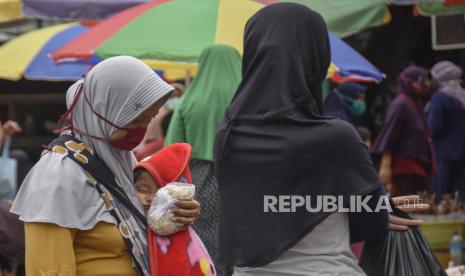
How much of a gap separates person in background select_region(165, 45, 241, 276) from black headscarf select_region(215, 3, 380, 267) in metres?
2.12

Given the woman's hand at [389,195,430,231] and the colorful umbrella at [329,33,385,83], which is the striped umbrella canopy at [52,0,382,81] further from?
the woman's hand at [389,195,430,231]

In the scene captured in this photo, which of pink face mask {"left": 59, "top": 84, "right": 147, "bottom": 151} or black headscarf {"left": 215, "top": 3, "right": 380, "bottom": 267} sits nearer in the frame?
black headscarf {"left": 215, "top": 3, "right": 380, "bottom": 267}

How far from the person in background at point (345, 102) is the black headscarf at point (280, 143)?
5.93 m

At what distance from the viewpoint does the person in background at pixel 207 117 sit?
17.1ft

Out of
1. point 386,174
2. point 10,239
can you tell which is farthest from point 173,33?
point 10,239

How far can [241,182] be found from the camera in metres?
3.04

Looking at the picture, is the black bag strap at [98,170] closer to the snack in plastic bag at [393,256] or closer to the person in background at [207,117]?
the snack in plastic bag at [393,256]

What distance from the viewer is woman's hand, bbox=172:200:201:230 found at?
329 centimetres

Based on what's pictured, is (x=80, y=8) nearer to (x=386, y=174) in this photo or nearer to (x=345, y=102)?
(x=345, y=102)

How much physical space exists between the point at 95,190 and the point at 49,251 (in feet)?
0.85

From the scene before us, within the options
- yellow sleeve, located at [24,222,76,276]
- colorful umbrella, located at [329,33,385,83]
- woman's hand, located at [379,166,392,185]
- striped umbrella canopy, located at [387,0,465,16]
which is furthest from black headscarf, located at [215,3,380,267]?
woman's hand, located at [379,166,392,185]

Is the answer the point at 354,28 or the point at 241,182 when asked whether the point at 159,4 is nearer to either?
the point at 354,28

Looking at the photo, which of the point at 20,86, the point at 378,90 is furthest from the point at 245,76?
the point at 20,86

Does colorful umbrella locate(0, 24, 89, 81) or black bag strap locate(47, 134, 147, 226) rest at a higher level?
black bag strap locate(47, 134, 147, 226)
